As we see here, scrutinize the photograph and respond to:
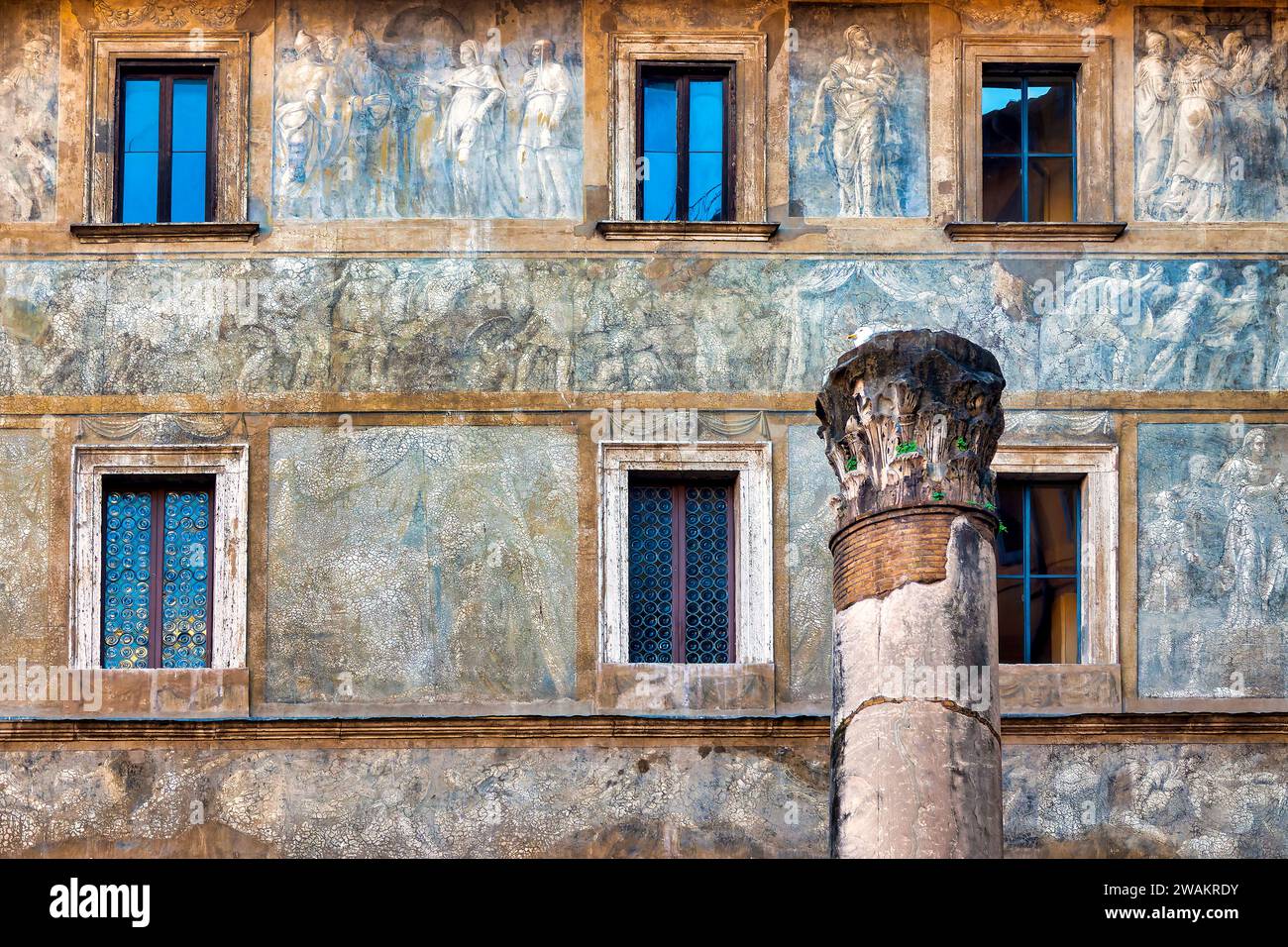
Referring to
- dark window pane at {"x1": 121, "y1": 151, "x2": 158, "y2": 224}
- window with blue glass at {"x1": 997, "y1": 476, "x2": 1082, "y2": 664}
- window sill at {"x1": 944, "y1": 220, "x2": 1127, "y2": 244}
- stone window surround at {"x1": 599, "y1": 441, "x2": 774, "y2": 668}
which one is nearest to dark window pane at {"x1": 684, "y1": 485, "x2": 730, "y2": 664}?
stone window surround at {"x1": 599, "y1": 441, "x2": 774, "y2": 668}

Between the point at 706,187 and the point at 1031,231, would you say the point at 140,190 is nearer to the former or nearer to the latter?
the point at 706,187

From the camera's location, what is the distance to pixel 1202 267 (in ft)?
64.5

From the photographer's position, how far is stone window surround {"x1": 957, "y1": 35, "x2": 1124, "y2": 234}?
19688 millimetres

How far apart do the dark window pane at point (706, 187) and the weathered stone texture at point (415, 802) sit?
332cm

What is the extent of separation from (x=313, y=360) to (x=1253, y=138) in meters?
5.85

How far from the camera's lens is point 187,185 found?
1980 centimetres

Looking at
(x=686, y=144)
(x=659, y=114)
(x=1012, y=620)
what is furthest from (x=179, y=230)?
(x=1012, y=620)

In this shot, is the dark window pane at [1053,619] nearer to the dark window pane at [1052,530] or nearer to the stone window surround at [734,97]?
the dark window pane at [1052,530]

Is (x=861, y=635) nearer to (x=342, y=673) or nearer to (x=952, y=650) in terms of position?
(x=952, y=650)

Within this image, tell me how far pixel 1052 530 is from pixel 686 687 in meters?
2.40

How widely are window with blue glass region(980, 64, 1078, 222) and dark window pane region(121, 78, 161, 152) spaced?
5.03 m

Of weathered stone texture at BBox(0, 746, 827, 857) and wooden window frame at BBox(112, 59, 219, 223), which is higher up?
wooden window frame at BBox(112, 59, 219, 223)

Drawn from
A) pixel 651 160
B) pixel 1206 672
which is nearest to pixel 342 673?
pixel 651 160

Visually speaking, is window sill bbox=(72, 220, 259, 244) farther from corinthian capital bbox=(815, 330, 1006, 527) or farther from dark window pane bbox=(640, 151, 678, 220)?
corinthian capital bbox=(815, 330, 1006, 527)
